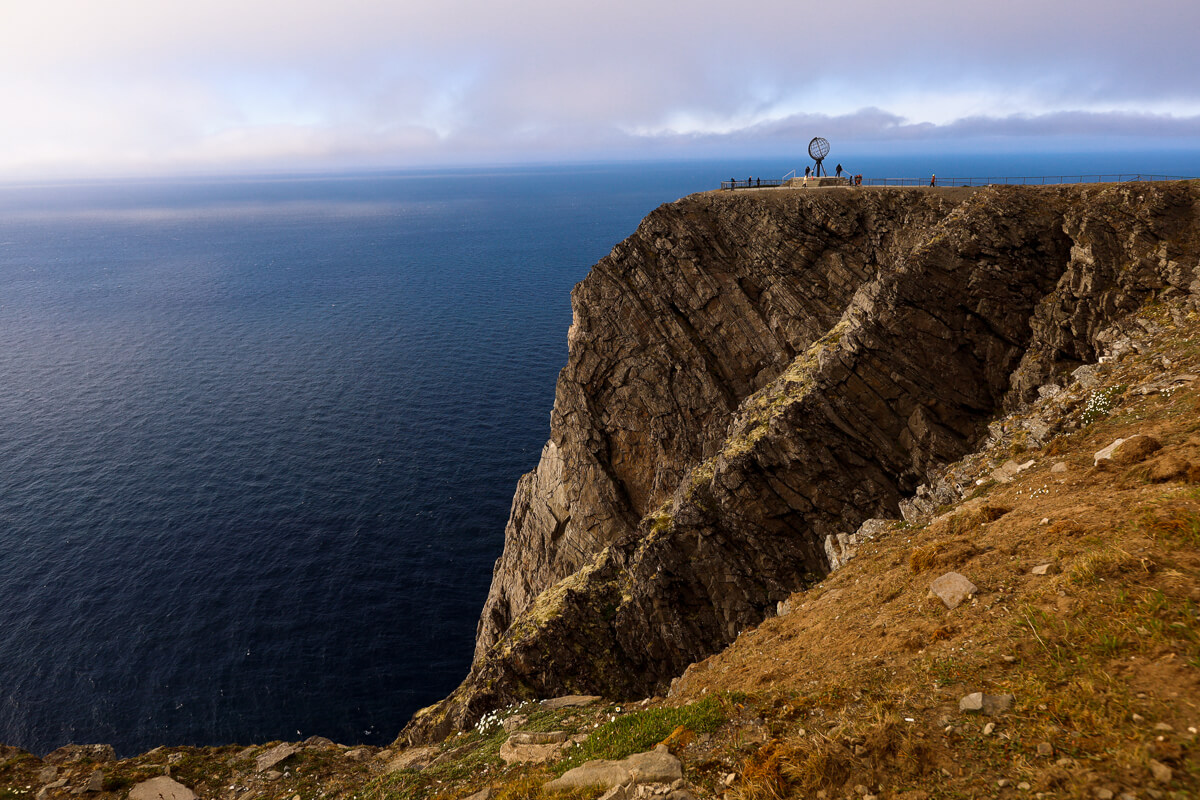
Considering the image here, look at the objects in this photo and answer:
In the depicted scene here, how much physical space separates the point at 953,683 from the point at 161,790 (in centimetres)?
3047

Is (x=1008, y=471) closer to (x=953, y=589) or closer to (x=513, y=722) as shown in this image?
(x=953, y=589)

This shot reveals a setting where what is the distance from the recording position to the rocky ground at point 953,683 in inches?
495

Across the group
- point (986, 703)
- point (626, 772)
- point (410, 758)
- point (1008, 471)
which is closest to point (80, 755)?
point (410, 758)

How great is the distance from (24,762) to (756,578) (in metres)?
37.2

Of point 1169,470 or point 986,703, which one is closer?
point 986,703

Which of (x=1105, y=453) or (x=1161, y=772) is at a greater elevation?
(x=1105, y=453)

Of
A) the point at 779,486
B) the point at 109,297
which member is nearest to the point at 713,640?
the point at 779,486

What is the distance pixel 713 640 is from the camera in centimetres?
3741

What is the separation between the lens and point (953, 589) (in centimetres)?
1905

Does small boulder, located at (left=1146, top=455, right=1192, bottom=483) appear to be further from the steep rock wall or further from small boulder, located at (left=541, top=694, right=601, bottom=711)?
the steep rock wall

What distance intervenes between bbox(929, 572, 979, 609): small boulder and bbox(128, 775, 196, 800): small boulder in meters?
30.3

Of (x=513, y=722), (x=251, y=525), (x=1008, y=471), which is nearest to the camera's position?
(x=513, y=722)

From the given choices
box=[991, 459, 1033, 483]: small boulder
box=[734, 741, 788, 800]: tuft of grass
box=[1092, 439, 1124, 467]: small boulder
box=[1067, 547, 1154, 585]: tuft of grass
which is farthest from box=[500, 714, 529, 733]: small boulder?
box=[1092, 439, 1124, 467]: small boulder

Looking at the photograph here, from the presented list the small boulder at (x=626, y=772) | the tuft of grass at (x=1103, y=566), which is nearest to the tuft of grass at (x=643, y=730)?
the small boulder at (x=626, y=772)
